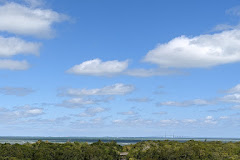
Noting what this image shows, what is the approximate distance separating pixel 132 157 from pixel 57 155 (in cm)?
1790

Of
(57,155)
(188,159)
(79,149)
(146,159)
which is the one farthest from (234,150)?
(57,155)

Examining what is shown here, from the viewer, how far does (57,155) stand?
226 feet

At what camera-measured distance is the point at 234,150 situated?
79.5 meters

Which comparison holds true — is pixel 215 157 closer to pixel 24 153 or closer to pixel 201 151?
pixel 201 151

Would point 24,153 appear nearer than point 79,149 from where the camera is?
Yes

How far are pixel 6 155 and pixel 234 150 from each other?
53550mm

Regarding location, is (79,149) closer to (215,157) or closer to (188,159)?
(188,159)

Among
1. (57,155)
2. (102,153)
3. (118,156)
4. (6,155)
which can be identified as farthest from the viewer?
(118,156)

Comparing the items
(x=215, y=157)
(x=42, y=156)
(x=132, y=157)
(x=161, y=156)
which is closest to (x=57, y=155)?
(x=42, y=156)

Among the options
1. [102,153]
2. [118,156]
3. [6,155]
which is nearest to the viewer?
[6,155]

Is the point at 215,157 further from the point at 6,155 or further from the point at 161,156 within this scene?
the point at 6,155

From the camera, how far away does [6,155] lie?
207 feet

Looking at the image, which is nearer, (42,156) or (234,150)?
(42,156)

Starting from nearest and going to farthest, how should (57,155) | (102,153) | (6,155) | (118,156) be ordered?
1. (6,155)
2. (57,155)
3. (102,153)
4. (118,156)
